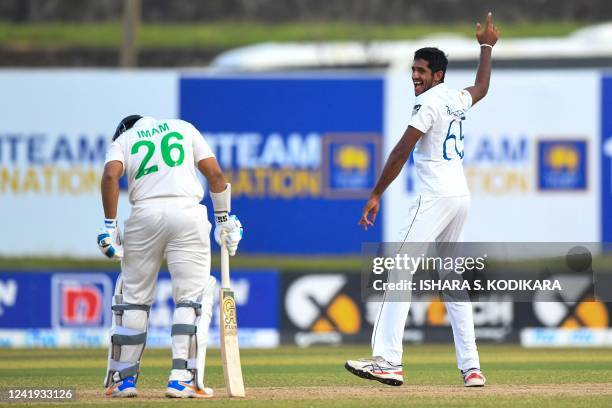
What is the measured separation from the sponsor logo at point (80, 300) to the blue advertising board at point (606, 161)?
28.1ft

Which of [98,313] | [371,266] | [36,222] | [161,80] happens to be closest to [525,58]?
[161,80]

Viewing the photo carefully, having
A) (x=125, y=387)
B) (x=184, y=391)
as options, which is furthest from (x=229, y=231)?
(x=125, y=387)

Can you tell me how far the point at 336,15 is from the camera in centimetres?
3394

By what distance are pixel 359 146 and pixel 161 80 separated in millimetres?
3219

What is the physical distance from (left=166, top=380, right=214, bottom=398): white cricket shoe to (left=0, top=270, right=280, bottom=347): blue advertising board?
8910 millimetres

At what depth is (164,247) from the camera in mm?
9164

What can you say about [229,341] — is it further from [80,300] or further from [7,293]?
[7,293]

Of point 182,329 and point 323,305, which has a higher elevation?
point 182,329

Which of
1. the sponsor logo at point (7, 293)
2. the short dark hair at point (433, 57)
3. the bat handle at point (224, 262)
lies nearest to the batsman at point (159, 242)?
the bat handle at point (224, 262)

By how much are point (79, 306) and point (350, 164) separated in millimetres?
6051

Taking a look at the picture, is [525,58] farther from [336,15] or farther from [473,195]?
[336,15]

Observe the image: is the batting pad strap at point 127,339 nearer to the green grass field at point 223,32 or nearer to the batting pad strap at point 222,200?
the batting pad strap at point 222,200

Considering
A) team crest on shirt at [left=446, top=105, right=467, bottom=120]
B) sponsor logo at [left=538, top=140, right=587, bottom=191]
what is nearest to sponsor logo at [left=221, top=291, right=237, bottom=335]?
team crest on shirt at [left=446, top=105, right=467, bottom=120]

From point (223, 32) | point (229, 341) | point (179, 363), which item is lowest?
point (179, 363)
